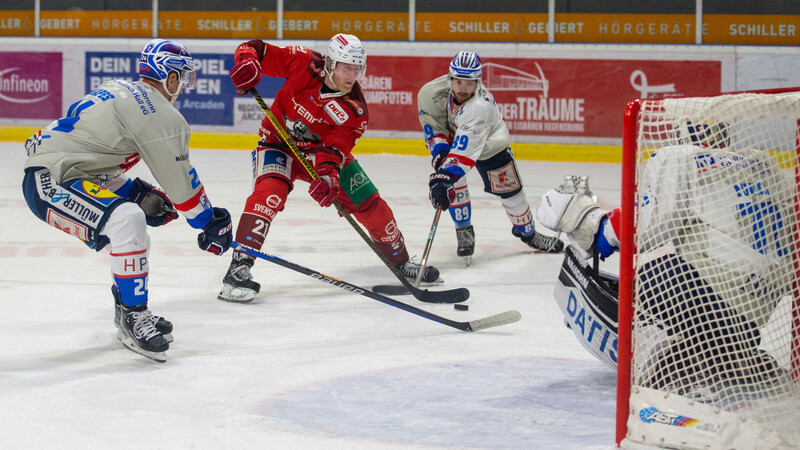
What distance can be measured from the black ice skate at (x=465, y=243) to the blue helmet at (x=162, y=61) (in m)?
2.02

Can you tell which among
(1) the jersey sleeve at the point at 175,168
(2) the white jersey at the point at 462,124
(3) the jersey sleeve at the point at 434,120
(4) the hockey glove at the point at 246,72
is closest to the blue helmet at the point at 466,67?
(2) the white jersey at the point at 462,124

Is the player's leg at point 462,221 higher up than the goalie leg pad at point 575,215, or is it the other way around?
the goalie leg pad at point 575,215

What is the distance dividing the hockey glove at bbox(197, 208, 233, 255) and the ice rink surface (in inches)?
12.1

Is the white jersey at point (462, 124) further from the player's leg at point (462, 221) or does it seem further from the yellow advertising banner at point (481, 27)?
the yellow advertising banner at point (481, 27)

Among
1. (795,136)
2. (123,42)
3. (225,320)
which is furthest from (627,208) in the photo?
(123,42)

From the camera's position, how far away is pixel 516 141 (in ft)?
28.4

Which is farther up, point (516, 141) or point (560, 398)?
point (516, 141)

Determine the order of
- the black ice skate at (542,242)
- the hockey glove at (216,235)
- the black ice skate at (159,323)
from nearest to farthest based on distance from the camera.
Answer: the black ice skate at (159,323)
the hockey glove at (216,235)
the black ice skate at (542,242)

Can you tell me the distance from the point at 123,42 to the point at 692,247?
788 cm

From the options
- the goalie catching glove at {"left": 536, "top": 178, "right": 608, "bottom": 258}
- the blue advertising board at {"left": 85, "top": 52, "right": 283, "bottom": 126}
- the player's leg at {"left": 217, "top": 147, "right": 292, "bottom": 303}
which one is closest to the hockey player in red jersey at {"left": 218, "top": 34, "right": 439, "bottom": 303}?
the player's leg at {"left": 217, "top": 147, "right": 292, "bottom": 303}

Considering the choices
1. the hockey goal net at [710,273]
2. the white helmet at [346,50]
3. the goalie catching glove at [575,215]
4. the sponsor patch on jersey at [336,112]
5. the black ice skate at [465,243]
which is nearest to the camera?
the hockey goal net at [710,273]

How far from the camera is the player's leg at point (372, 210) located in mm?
4109

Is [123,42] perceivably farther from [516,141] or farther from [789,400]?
[789,400]

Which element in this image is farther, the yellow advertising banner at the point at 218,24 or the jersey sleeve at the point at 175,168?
the yellow advertising banner at the point at 218,24
